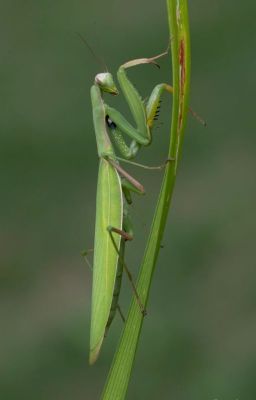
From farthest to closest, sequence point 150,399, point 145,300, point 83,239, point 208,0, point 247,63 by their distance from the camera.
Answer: point 208,0
point 247,63
point 83,239
point 150,399
point 145,300

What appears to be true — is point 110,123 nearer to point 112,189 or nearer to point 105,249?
point 112,189

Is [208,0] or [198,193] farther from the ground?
[208,0]

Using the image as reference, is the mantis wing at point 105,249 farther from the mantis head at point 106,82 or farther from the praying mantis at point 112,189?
the mantis head at point 106,82

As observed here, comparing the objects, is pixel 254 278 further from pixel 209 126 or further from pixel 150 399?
pixel 209 126

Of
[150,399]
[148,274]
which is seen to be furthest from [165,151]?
[148,274]

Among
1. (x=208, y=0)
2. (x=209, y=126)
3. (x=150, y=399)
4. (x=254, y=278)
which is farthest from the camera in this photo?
(x=208, y=0)

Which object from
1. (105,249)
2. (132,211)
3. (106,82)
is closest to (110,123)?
(106,82)

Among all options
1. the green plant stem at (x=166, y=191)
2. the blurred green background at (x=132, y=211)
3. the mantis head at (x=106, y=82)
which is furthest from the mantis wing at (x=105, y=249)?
the blurred green background at (x=132, y=211)
